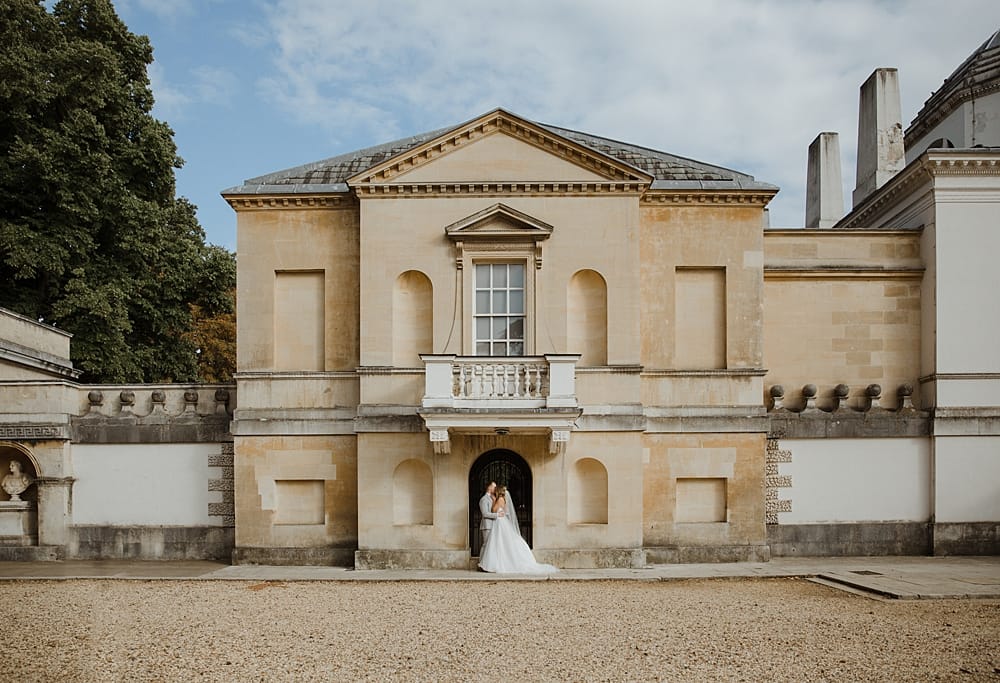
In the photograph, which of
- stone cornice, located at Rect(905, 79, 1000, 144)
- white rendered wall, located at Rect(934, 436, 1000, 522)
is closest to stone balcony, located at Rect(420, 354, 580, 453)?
white rendered wall, located at Rect(934, 436, 1000, 522)

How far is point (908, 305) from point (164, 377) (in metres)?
22.1

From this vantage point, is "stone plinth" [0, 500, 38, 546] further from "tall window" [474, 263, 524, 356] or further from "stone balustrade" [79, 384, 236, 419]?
"tall window" [474, 263, 524, 356]

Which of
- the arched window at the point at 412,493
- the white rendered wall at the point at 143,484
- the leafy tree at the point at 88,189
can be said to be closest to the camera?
the arched window at the point at 412,493

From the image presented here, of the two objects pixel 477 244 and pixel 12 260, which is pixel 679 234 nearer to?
pixel 477 244

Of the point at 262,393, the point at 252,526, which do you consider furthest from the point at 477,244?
the point at 252,526

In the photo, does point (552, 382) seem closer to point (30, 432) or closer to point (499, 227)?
point (499, 227)

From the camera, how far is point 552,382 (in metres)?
18.2

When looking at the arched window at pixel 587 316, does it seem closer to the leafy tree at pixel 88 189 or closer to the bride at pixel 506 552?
the bride at pixel 506 552

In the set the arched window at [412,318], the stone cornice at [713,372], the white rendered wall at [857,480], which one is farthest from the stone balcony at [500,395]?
the white rendered wall at [857,480]

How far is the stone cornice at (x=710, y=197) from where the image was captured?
2005 centimetres

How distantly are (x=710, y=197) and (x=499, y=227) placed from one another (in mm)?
4838

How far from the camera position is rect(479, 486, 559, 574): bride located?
1828cm

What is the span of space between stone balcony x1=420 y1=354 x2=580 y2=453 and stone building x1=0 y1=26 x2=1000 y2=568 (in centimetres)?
5

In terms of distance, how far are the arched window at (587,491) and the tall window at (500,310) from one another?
284cm
